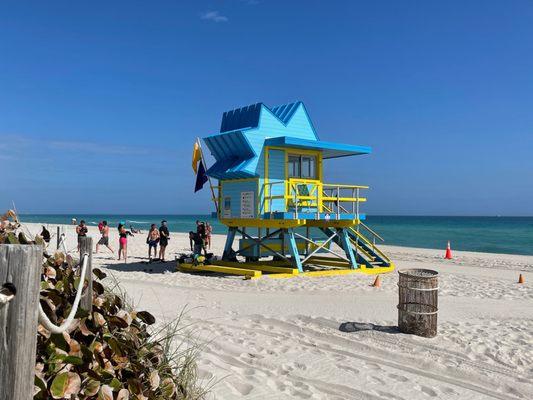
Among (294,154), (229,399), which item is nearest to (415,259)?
(294,154)

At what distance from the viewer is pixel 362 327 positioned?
803 cm

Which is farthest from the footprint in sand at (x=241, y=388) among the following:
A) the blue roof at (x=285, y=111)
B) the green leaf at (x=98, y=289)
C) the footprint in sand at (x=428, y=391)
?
the blue roof at (x=285, y=111)

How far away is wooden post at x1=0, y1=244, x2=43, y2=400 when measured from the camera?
1.84 metres

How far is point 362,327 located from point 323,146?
8.41 metres

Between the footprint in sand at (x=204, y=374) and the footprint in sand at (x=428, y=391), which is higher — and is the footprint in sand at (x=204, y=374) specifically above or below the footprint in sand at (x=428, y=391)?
above

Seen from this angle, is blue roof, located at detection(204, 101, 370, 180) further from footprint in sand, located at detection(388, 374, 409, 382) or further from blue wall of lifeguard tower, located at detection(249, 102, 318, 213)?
footprint in sand, located at detection(388, 374, 409, 382)

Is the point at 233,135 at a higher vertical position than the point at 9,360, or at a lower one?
higher

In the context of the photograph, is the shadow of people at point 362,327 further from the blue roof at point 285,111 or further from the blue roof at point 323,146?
the blue roof at point 285,111

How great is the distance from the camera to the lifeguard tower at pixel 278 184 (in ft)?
49.4

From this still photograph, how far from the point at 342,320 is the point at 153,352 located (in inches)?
215

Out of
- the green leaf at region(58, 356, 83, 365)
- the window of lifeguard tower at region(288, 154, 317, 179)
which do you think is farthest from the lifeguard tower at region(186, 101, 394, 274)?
the green leaf at region(58, 356, 83, 365)

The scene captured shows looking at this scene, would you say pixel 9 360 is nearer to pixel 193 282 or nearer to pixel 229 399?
pixel 229 399

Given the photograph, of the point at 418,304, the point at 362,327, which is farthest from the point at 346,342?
the point at 418,304

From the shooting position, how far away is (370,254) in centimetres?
1808
